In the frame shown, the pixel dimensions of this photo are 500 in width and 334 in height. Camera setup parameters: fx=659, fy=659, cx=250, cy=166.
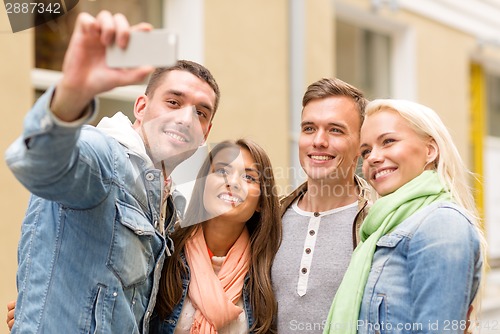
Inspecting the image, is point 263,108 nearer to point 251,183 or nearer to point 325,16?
point 325,16

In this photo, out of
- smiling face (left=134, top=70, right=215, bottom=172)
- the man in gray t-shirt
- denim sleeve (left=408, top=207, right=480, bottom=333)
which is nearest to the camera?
denim sleeve (left=408, top=207, right=480, bottom=333)

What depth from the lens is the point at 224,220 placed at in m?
2.47

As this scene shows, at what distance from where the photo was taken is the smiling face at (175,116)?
6.73ft

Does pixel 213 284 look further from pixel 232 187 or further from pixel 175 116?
pixel 175 116

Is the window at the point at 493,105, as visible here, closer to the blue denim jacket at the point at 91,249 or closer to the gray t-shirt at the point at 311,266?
the gray t-shirt at the point at 311,266

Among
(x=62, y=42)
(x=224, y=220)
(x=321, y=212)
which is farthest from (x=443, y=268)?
(x=62, y=42)

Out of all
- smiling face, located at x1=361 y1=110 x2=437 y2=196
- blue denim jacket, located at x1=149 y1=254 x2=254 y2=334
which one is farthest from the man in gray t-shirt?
smiling face, located at x1=361 y1=110 x2=437 y2=196

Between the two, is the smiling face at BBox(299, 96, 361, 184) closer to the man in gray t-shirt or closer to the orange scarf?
the man in gray t-shirt

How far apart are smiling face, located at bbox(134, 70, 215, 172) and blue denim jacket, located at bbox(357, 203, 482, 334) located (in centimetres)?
70

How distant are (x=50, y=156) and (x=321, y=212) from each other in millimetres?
1406

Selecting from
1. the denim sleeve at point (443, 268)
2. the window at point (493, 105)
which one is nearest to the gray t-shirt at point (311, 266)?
the denim sleeve at point (443, 268)

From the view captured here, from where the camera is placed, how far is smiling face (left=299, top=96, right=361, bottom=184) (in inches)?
99.7

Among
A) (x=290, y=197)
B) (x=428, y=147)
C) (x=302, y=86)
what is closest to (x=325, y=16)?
(x=302, y=86)

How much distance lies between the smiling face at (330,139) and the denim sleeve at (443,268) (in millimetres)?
622
